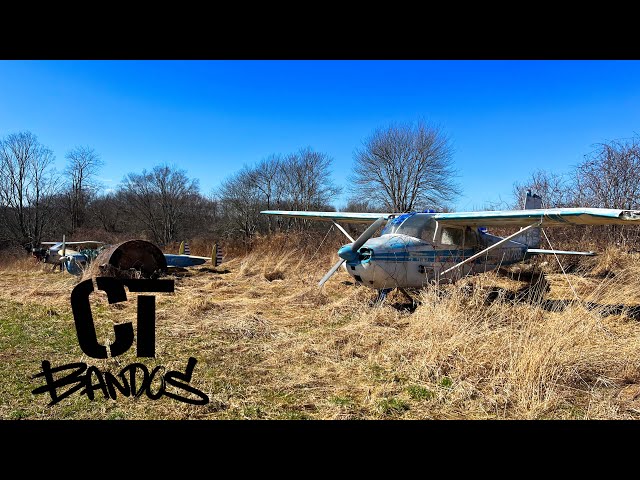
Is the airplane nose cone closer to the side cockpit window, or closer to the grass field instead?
the grass field

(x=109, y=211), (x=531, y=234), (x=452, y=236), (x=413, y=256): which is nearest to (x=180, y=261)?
(x=413, y=256)

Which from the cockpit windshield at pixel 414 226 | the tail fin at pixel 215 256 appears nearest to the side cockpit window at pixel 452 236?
the cockpit windshield at pixel 414 226

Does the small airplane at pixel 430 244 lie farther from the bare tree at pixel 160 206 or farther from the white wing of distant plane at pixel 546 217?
the bare tree at pixel 160 206

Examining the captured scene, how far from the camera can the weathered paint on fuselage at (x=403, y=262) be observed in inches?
280

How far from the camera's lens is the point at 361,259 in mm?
7098

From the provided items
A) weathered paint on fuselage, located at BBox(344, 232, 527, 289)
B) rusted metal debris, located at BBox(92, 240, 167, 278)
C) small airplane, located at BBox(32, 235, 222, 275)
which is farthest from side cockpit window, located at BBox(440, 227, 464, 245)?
small airplane, located at BBox(32, 235, 222, 275)

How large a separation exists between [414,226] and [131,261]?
894cm

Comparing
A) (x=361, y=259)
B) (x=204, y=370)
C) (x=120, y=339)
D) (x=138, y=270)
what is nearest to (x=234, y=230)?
(x=138, y=270)

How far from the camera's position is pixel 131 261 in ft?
36.3

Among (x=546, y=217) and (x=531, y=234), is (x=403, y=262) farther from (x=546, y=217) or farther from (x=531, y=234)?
(x=531, y=234)

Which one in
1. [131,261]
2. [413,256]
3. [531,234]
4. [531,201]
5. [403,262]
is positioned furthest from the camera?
[531,234]

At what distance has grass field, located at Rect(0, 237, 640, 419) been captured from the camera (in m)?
3.24

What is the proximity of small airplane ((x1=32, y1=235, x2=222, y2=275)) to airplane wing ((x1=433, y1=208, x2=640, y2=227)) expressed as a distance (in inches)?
453

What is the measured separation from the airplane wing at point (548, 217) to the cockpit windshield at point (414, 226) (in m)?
0.26
